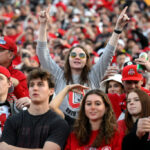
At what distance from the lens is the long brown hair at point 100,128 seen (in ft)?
12.9

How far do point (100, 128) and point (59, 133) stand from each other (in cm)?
43

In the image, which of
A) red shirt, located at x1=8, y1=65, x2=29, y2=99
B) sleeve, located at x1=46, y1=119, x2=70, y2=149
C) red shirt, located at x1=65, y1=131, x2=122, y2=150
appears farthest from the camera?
red shirt, located at x1=8, y1=65, x2=29, y2=99

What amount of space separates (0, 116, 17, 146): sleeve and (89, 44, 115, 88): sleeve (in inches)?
62.1

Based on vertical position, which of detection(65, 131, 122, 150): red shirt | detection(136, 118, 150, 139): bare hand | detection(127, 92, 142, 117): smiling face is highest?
detection(127, 92, 142, 117): smiling face

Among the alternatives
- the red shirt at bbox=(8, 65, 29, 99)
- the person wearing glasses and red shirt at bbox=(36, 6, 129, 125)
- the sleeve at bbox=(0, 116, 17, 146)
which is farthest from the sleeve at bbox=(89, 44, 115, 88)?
the sleeve at bbox=(0, 116, 17, 146)

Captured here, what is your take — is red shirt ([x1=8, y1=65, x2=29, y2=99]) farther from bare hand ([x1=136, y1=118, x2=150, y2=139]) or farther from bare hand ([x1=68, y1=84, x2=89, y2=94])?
bare hand ([x1=136, y1=118, x2=150, y2=139])

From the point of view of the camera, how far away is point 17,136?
13.6 feet

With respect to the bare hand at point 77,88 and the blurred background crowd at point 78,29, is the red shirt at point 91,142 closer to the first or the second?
the bare hand at point 77,88

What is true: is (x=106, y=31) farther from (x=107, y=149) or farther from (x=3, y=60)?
(x=107, y=149)

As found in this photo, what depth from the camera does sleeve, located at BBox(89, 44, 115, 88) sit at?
5309mm

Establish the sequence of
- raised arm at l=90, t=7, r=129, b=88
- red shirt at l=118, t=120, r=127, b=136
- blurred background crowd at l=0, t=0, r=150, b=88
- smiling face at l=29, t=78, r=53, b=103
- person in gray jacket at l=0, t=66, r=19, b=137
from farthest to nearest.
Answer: blurred background crowd at l=0, t=0, r=150, b=88 → raised arm at l=90, t=7, r=129, b=88 → person in gray jacket at l=0, t=66, r=19, b=137 → red shirt at l=118, t=120, r=127, b=136 → smiling face at l=29, t=78, r=53, b=103

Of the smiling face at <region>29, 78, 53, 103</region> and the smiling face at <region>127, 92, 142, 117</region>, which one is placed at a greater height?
the smiling face at <region>29, 78, 53, 103</region>

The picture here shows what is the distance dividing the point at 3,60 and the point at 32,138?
5.17ft

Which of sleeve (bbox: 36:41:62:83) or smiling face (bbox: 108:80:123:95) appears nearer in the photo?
sleeve (bbox: 36:41:62:83)
